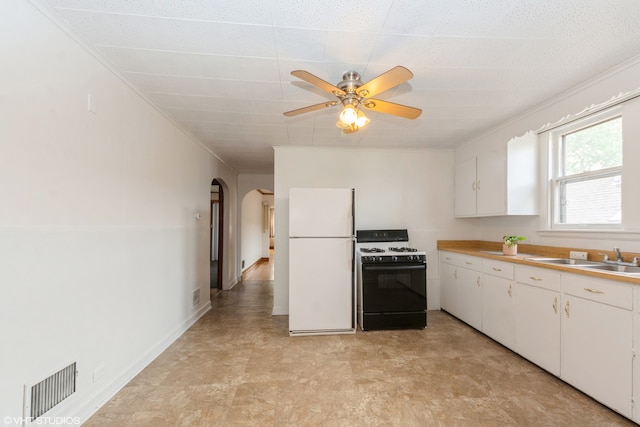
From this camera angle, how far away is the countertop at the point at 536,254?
193 centimetres

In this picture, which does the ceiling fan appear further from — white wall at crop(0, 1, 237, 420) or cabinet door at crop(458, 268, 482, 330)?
cabinet door at crop(458, 268, 482, 330)

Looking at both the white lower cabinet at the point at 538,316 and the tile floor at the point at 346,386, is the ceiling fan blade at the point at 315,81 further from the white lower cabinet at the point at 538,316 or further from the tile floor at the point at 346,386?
the white lower cabinet at the point at 538,316

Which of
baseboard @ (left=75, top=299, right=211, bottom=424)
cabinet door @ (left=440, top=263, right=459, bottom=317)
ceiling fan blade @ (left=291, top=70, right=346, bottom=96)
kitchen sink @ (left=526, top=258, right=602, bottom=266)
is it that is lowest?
baseboard @ (left=75, top=299, right=211, bottom=424)

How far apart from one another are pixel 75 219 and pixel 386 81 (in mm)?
1992

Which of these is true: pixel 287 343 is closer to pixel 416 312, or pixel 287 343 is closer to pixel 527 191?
pixel 416 312

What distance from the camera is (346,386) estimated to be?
2.25 meters

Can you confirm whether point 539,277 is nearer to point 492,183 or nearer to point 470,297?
point 470,297

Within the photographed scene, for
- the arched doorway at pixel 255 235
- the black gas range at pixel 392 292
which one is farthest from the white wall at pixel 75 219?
the arched doorway at pixel 255 235

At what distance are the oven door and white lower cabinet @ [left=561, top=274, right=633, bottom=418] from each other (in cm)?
142

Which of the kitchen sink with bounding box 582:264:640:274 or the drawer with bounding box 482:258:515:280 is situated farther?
the drawer with bounding box 482:258:515:280

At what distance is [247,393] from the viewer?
7.07 ft

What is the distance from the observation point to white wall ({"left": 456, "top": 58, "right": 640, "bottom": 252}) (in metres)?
2.08

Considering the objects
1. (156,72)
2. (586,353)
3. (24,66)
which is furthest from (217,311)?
→ (586,353)

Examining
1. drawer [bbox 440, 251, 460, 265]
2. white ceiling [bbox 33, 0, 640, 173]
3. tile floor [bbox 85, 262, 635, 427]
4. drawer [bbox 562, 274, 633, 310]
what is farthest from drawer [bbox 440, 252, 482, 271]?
white ceiling [bbox 33, 0, 640, 173]
